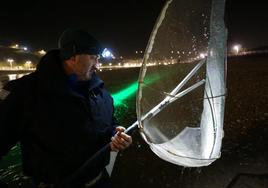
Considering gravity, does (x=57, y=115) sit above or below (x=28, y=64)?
below

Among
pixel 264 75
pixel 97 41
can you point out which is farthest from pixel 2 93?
pixel 264 75

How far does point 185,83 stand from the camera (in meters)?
3.84

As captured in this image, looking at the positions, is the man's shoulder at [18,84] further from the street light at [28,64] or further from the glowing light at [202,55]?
the street light at [28,64]

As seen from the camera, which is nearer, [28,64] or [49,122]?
[49,122]

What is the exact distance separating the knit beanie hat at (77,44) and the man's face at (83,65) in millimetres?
48

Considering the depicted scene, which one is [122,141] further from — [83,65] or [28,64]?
[28,64]

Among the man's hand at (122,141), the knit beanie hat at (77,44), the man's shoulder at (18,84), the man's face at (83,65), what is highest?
the knit beanie hat at (77,44)

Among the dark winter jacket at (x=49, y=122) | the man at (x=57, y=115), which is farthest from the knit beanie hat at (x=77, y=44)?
the dark winter jacket at (x=49, y=122)

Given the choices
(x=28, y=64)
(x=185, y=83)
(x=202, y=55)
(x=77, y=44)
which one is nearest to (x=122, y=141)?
(x=77, y=44)

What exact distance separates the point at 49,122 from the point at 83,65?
0.70 metres

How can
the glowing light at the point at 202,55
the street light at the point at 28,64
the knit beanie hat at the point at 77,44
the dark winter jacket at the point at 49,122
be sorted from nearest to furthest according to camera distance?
the dark winter jacket at the point at 49,122, the knit beanie hat at the point at 77,44, the glowing light at the point at 202,55, the street light at the point at 28,64

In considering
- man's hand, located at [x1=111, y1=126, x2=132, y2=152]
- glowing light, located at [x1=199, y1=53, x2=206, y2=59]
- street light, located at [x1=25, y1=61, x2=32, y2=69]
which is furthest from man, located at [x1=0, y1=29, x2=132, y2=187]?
street light, located at [x1=25, y1=61, x2=32, y2=69]

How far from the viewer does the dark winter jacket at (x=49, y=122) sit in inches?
103

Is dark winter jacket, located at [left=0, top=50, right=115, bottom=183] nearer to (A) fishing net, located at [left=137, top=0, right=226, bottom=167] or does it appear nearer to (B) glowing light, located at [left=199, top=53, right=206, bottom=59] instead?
(A) fishing net, located at [left=137, top=0, right=226, bottom=167]
